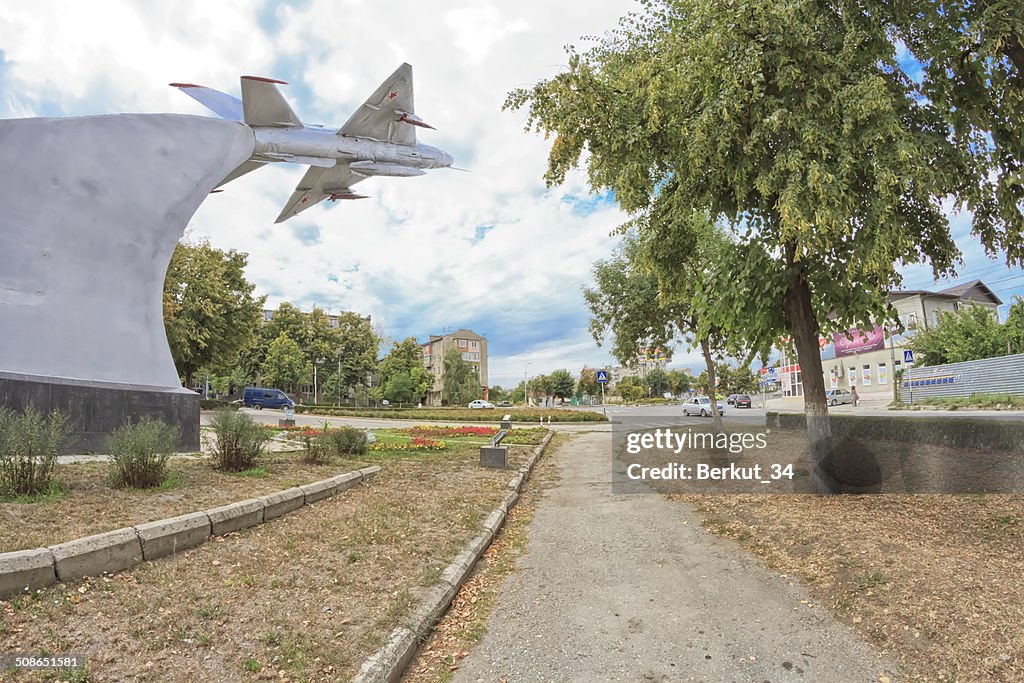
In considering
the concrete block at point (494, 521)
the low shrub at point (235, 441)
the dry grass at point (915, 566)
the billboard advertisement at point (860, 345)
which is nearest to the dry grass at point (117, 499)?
the low shrub at point (235, 441)

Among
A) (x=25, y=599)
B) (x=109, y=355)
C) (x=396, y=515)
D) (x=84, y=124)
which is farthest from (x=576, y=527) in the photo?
(x=84, y=124)

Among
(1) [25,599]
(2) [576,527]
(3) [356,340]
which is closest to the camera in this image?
(1) [25,599]

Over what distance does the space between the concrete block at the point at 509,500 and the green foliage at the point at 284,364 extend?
60.8 metres

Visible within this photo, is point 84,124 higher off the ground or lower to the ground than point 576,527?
higher

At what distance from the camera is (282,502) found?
7094mm

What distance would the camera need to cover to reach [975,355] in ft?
131

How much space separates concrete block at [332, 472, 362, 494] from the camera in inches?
350

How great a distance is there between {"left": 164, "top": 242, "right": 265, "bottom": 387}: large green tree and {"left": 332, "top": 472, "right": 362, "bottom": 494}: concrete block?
25885 millimetres

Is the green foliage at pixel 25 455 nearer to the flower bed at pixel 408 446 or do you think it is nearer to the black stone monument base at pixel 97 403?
the black stone monument base at pixel 97 403

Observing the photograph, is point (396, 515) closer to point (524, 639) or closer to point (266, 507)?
point (266, 507)

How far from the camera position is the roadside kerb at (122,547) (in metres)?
4.01

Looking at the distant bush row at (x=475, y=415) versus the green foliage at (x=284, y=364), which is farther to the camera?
the green foliage at (x=284, y=364)

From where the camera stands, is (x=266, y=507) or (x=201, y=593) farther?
(x=266, y=507)

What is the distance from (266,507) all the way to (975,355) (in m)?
49.7
